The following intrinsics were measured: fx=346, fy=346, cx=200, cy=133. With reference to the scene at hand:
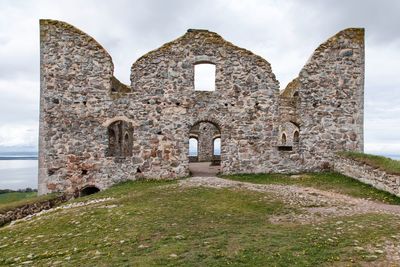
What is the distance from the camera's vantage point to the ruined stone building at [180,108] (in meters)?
18.4

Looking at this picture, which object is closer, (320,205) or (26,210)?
(320,205)

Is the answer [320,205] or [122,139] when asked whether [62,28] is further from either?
[320,205]

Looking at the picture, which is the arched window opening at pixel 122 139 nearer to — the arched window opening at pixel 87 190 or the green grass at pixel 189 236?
the arched window opening at pixel 87 190

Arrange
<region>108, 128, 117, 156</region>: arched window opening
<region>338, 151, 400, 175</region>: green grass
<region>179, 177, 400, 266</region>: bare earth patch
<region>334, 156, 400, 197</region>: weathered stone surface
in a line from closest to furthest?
<region>179, 177, 400, 266</region>: bare earth patch → <region>334, 156, 400, 197</region>: weathered stone surface → <region>338, 151, 400, 175</region>: green grass → <region>108, 128, 117, 156</region>: arched window opening

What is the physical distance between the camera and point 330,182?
16.8 metres

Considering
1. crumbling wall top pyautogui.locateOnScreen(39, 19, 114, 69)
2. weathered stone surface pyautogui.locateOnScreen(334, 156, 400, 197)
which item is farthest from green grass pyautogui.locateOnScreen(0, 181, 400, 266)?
crumbling wall top pyautogui.locateOnScreen(39, 19, 114, 69)

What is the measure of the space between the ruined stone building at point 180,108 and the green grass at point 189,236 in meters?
6.78

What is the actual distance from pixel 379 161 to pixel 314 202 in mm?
5543

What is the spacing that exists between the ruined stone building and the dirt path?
154 inches

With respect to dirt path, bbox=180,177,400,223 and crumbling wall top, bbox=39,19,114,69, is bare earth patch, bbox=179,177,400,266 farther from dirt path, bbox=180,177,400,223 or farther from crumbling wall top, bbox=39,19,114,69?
crumbling wall top, bbox=39,19,114,69

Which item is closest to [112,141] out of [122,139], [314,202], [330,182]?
[122,139]

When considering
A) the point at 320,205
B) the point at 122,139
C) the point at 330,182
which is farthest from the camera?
the point at 122,139

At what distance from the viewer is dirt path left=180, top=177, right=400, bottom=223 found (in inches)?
408

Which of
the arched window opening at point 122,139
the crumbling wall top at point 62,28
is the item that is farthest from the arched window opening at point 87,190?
the crumbling wall top at point 62,28
